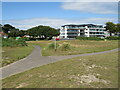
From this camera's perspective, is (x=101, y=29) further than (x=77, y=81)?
Yes

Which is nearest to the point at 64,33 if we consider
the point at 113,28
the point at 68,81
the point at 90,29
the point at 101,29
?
the point at 90,29

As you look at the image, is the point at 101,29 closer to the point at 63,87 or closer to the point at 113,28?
the point at 113,28

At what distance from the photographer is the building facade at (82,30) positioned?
9044 centimetres

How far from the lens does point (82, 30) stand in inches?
3644

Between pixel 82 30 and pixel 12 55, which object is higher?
pixel 82 30

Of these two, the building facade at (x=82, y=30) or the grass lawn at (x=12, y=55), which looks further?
the building facade at (x=82, y=30)

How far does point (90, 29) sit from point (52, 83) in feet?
287

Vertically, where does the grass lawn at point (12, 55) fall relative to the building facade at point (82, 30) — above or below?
below

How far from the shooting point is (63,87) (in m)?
5.50

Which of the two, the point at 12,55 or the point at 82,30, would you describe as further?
the point at 82,30

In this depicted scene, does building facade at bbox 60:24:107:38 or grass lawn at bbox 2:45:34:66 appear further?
building facade at bbox 60:24:107:38

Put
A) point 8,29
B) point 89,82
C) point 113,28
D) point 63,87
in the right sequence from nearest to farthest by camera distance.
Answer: point 63,87
point 89,82
point 113,28
point 8,29

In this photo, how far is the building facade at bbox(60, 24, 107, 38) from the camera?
297 ft

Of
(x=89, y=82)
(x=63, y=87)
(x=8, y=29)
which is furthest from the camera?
(x=8, y=29)
